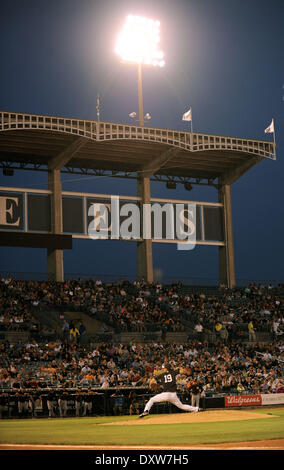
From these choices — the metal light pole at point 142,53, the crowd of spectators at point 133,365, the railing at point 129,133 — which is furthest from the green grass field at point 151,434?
the metal light pole at point 142,53

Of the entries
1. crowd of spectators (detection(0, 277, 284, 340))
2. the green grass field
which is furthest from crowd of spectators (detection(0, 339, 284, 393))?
the green grass field

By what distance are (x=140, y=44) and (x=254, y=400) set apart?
20645 millimetres

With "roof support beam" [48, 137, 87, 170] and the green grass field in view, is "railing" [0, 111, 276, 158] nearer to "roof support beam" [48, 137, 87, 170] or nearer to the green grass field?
"roof support beam" [48, 137, 87, 170]

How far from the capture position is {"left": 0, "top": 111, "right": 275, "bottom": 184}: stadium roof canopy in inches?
1275

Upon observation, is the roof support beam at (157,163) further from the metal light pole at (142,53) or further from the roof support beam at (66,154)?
the roof support beam at (66,154)

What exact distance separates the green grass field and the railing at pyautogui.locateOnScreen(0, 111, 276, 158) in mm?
17470

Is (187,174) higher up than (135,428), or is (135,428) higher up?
(187,174)

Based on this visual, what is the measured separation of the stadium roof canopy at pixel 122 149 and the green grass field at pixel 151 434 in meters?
18.1

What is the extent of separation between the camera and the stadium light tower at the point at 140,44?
A: 35.9m

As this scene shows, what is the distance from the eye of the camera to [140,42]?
118 ft

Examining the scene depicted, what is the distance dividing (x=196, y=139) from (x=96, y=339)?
12466mm
